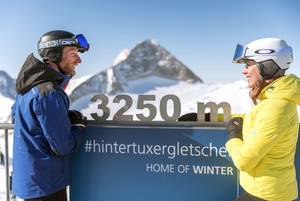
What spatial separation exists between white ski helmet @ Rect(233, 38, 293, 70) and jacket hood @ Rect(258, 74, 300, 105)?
9 centimetres

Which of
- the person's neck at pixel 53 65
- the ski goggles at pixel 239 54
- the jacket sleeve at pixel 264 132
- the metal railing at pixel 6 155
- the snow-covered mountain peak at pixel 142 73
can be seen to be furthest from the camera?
the snow-covered mountain peak at pixel 142 73

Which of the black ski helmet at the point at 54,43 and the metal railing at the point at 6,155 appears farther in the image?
the metal railing at the point at 6,155

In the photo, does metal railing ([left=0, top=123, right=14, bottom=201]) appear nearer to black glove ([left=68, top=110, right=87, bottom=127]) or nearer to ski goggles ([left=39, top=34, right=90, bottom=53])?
black glove ([left=68, top=110, right=87, bottom=127])

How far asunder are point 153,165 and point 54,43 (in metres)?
0.95

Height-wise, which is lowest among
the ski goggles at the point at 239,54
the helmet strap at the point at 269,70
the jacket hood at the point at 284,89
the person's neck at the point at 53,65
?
the jacket hood at the point at 284,89

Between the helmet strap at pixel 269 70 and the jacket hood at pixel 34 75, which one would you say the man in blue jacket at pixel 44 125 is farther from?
the helmet strap at pixel 269 70

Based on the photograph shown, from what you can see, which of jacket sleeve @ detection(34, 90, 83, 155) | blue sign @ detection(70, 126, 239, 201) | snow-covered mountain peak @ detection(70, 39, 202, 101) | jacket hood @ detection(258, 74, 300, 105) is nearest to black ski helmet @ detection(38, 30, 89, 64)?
jacket sleeve @ detection(34, 90, 83, 155)

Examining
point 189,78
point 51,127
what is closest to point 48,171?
point 51,127

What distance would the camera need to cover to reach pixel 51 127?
7.51ft

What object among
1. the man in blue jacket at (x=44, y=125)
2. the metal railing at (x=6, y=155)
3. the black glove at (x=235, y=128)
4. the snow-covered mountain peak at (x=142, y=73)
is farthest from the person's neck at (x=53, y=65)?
the snow-covered mountain peak at (x=142, y=73)

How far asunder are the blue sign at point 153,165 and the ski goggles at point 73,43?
1.75 feet

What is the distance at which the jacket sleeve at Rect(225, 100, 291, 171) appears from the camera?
1.88 metres

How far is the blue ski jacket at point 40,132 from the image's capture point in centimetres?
230

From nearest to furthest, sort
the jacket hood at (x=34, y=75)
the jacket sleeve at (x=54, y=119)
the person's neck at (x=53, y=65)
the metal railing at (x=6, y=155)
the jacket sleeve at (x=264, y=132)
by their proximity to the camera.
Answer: the jacket sleeve at (x=264, y=132)
the jacket sleeve at (x=54, y=119)
the jacket hood at (x=34, y=75)
the person's neck at (x=53, y=65)
the metal railing at (x=6, y=155)
